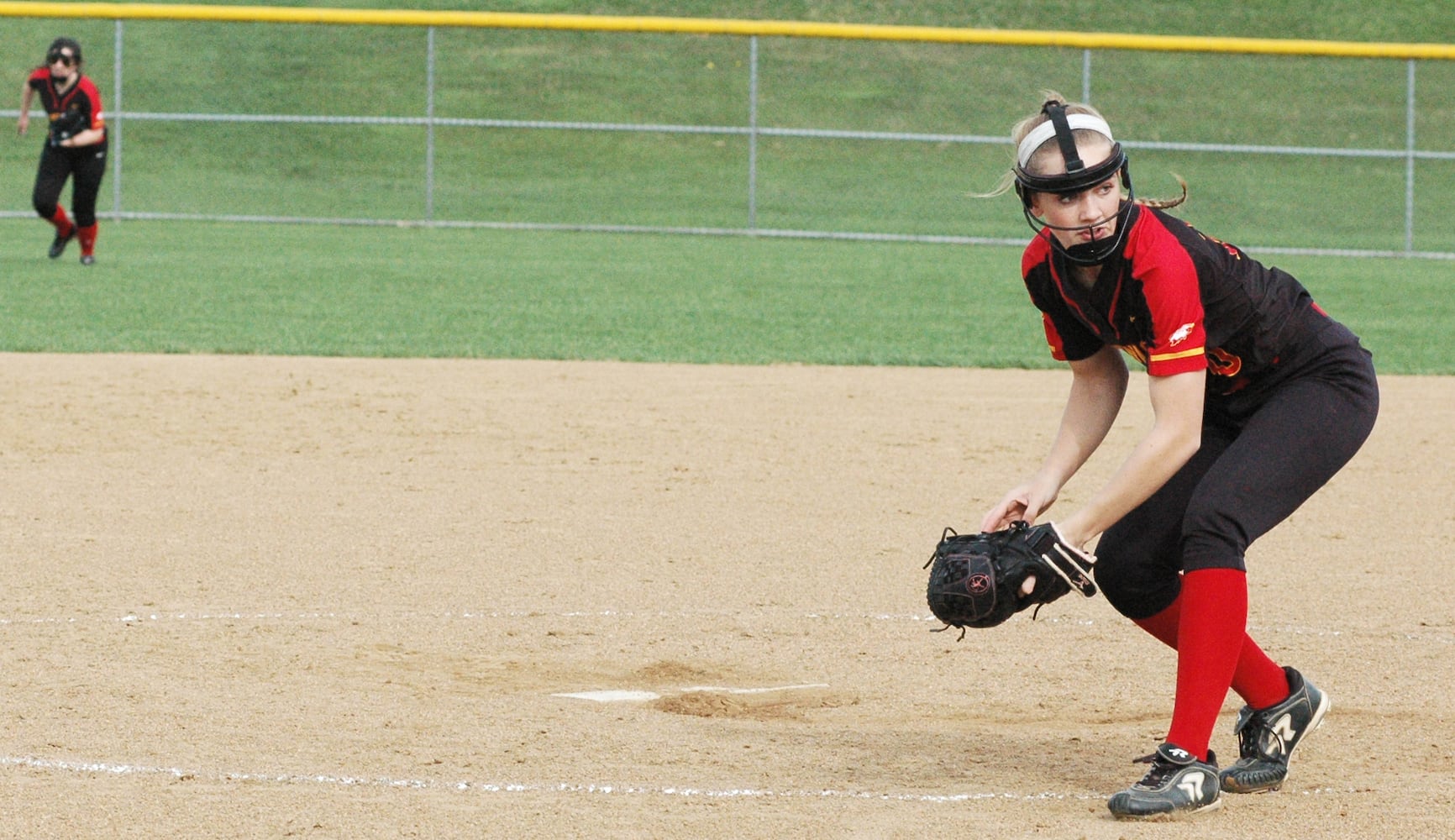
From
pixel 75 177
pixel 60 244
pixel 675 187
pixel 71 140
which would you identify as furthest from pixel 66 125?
pixel 675 187

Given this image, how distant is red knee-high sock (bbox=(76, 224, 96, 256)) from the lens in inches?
560

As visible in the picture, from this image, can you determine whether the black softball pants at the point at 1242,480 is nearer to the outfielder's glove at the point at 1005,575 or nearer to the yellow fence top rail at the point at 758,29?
the outfielder's glove at the point at 1005,575

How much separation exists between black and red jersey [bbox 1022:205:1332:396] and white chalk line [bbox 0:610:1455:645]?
1719 millimetres

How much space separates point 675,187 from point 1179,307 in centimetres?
1899

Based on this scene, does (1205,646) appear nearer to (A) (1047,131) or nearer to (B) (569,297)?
(A) (1047,131)

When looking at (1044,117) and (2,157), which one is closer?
(1044,117)

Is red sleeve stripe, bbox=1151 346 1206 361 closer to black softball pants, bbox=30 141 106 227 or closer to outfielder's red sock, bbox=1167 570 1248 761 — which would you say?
outfielder's red sock, bbox=1167 570 1248 761

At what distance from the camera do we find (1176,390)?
12.3 feet

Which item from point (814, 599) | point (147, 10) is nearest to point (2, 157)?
point (147, 10)

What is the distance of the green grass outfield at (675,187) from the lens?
1182 centimetres

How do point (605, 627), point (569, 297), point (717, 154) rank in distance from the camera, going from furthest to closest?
point (717, 154) < point (569, 297) < point (605, 627)

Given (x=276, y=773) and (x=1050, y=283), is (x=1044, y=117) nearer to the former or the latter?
(x=1050, y=283)

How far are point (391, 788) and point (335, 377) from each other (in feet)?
20.2

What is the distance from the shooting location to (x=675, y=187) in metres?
22.5
